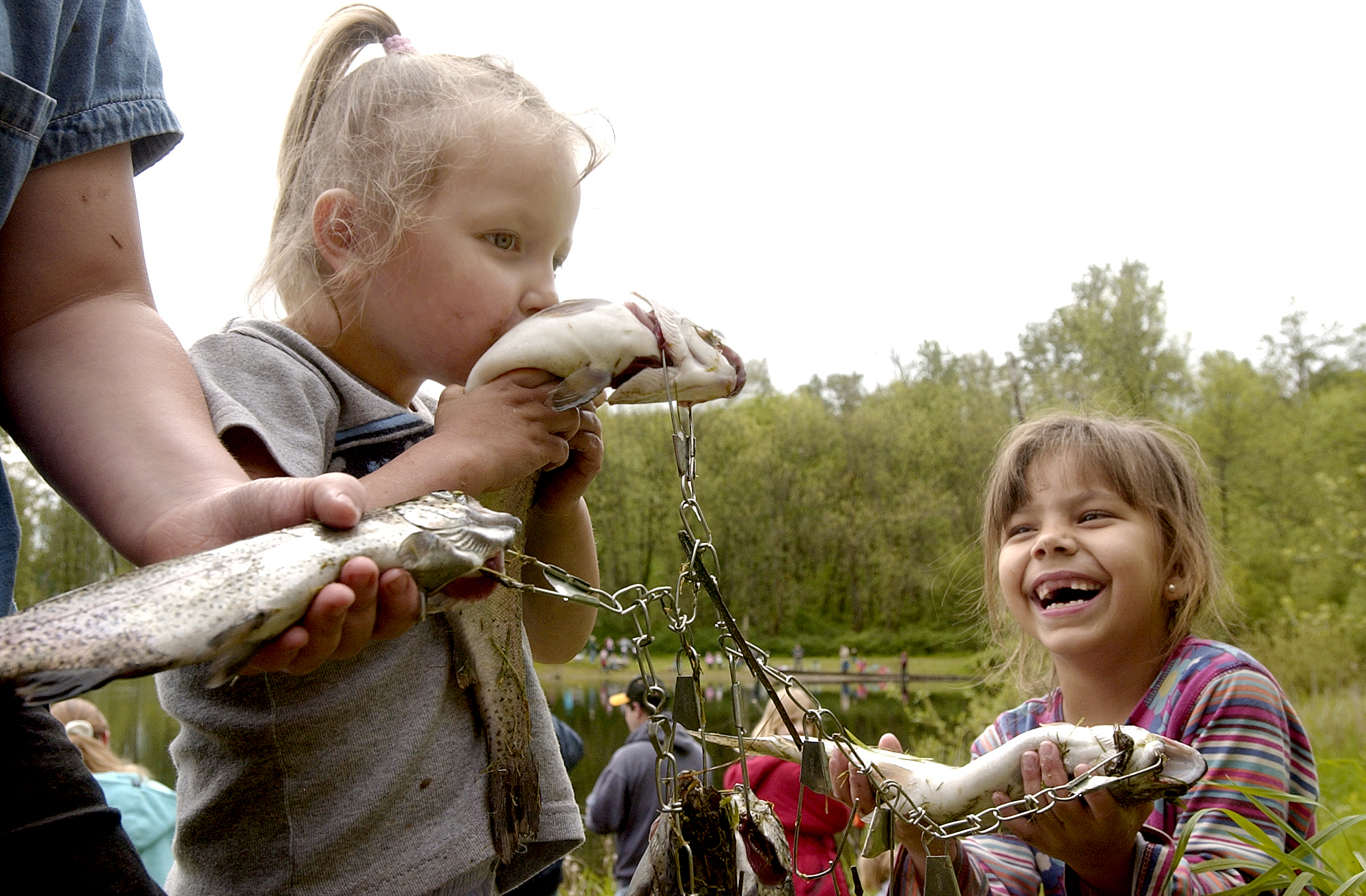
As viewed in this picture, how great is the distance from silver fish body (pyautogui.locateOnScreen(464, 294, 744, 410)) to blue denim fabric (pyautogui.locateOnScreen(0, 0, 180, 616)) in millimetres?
650

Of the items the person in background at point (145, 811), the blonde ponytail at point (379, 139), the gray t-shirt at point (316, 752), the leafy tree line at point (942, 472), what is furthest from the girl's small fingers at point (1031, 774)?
the leafy tree line at point (942, 472)

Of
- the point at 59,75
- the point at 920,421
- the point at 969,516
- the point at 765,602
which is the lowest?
the point at 765,602

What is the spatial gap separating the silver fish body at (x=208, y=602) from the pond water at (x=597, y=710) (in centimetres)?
1290

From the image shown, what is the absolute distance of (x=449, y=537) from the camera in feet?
4.03

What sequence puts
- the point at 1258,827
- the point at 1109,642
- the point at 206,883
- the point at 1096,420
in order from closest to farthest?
1. the point at 206,883
2. the point at 1258,827
3. the point at 1109,642
4. the point at 1096,420

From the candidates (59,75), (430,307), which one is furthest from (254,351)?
(59,75)

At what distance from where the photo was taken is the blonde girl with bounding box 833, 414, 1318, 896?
201cm

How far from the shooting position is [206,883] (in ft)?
5.39

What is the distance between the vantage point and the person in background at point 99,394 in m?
1.08

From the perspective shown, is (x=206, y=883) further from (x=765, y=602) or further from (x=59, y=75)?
(x=765, y=602)

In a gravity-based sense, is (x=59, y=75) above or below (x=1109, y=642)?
above

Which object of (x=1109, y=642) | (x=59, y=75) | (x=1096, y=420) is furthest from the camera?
(x=1096, y=420)

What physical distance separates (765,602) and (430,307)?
21.4 m

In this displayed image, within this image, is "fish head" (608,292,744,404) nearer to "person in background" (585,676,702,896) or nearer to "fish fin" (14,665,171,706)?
"fish fin" (14,665,171,706)
